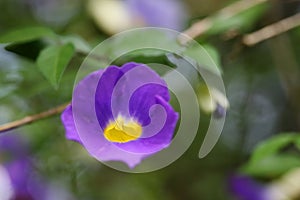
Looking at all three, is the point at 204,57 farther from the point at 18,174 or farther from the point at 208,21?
the point at 18,174

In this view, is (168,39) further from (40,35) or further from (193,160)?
(193,160)

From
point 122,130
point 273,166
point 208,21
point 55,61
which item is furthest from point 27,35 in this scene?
point 273,166

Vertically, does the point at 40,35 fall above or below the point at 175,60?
below

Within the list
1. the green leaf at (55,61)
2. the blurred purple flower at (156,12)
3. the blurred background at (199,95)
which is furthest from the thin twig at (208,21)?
the blurred purple flower at (156,12)

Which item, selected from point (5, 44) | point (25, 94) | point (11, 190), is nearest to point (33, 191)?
point (11, 190)

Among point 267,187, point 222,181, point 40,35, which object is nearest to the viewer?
point 40,35

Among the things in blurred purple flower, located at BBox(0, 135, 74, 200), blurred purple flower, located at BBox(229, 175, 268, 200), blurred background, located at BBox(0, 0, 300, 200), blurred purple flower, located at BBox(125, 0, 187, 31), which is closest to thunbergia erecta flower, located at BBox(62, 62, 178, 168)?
blurred background, located at BBox(0, 0, 300, 200)

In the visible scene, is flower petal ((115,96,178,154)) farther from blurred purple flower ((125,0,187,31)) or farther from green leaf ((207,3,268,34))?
blurred purple flower ((125,0,187,31))
